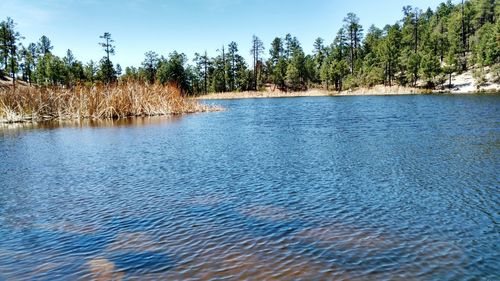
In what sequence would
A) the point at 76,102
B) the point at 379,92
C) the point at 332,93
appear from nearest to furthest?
the point at 76,102 → the point at 379,92 → the point at 332,93

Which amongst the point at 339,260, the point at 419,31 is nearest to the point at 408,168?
the point at 339,260

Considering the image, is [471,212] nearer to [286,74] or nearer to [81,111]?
[81,111]

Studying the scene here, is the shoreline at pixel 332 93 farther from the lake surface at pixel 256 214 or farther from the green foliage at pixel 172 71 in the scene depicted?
the lake surface at pixel 256 214

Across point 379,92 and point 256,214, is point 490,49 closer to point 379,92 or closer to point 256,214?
point 379,92

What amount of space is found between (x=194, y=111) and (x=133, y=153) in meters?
32.2

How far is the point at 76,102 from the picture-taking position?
38812 mm

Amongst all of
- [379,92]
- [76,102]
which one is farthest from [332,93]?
[76,102]

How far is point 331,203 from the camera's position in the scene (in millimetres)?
9773

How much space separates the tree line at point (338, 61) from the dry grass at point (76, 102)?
40.6m

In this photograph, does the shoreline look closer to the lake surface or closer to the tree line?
the tree line

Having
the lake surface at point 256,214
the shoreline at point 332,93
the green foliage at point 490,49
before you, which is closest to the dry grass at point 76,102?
the lake surface at point 256,214

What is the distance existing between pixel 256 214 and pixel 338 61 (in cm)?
12810

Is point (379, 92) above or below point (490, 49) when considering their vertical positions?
below

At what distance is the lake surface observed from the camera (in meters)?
6.49
